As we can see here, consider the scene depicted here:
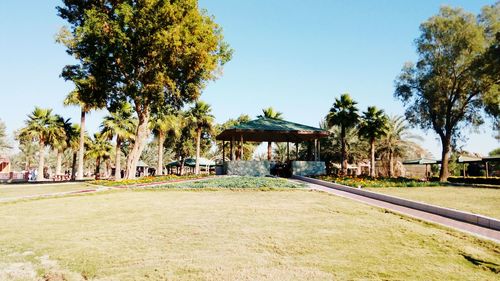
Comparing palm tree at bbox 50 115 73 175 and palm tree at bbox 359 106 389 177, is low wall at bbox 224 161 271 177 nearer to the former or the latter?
palm tree at bbox 359 106 389 177

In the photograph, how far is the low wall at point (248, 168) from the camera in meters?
27.5

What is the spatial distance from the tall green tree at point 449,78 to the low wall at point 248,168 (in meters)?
15.2

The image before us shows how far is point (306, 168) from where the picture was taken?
28406 millimetres

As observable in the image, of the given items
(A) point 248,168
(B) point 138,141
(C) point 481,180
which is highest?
(B) point 138,141

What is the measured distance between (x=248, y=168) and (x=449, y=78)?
19.0 meters

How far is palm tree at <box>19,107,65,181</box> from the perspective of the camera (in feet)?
118

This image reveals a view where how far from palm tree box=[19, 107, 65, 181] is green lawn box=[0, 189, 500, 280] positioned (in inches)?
1247

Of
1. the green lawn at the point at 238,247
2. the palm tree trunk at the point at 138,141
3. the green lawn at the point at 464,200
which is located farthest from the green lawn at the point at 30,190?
the green lawn at the point at 464,200

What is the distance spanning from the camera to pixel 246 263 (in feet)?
16.0

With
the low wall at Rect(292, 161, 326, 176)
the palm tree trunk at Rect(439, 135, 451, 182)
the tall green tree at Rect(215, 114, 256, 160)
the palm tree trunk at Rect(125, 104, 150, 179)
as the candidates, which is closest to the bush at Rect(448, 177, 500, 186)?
the palm tree trunk at Rect(439, 135, 451, 182)

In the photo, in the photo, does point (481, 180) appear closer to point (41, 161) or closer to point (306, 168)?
point (306, 168)

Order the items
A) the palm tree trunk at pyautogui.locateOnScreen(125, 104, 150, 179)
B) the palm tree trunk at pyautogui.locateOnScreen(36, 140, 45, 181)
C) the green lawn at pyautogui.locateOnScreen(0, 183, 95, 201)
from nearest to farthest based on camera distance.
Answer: the green lawn at pyautogui.locateOnScreen(0, 183, 95, 201) → the palm tree trunk at pyautogui.locateOnScreen(125, 104, 150, 179) → the palm tree trunk at pyautogui.locateOnScreen(36, 140, 45, 181)

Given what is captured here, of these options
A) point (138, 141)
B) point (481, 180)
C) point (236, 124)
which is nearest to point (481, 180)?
point (481, 180)

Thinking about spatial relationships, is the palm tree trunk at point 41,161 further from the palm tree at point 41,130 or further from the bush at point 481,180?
the bush at point 481,180
